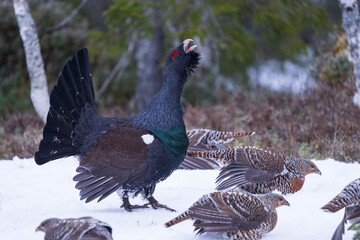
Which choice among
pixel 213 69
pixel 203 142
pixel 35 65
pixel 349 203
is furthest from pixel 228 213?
pixel 213 69

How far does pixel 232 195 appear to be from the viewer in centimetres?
399

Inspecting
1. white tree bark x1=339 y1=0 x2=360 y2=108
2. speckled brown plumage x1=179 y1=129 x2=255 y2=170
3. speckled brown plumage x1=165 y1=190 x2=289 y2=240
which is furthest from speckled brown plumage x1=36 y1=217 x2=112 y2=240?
white tree bark x1=339 y1=0 x2=360 y2=108

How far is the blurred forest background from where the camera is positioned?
24.2 ft

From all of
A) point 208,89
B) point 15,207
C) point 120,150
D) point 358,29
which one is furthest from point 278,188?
point 208,89

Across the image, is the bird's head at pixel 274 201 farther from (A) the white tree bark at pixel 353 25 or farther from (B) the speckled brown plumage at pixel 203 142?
(A) the white tree bark at pixel 353 25

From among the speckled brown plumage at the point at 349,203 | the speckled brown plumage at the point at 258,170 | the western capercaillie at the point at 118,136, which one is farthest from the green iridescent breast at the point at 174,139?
the speckled brown plumage at the point at 349,203

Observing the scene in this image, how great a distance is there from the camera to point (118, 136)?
4.77 metres

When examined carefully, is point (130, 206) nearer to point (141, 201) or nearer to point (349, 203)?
point (141, 201)

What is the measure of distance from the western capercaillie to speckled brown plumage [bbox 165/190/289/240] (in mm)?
720

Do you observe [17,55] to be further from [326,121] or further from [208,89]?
[326,121]

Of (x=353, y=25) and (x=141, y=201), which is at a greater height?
(x=353, y=25)

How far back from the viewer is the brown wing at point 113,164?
4.55 m

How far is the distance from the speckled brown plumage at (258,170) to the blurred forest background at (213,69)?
1318 millimetres

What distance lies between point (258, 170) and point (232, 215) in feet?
3.44
